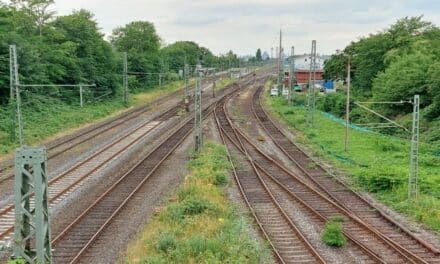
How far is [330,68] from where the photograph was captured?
82188mm

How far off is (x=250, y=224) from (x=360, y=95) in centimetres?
4691

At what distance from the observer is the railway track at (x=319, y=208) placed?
1595cm

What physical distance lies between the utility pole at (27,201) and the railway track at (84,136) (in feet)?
51.3

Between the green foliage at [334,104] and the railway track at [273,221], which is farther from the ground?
the green foliage at [334,104]

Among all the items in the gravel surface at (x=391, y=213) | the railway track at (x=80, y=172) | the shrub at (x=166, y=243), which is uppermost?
the shrub at (x=166, y=243)

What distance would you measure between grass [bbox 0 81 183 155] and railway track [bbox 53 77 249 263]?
10.1 metres

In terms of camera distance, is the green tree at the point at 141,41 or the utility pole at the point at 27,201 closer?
the utility pole at the point at 27,201

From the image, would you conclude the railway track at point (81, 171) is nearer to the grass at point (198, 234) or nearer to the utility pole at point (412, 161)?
the grass at point (198, 234)

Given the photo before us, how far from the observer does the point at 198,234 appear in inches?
666

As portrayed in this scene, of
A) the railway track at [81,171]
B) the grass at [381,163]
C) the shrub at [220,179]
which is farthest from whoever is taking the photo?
the shrub at [220,179]

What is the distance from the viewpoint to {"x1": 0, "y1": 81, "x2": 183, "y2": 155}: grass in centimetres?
3826

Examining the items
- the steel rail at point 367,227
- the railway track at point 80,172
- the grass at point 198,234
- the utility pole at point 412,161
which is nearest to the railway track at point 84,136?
the railway track at point 80,172

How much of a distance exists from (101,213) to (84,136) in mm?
22212

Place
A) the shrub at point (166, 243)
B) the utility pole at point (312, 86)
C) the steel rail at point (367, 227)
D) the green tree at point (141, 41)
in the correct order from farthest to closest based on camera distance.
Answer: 1. the green tree at point (141, 41)
2. the utility pole at point (312, 86)
3. the steel rail at point (367, 227)
4. the shrub at point (166, 243)
